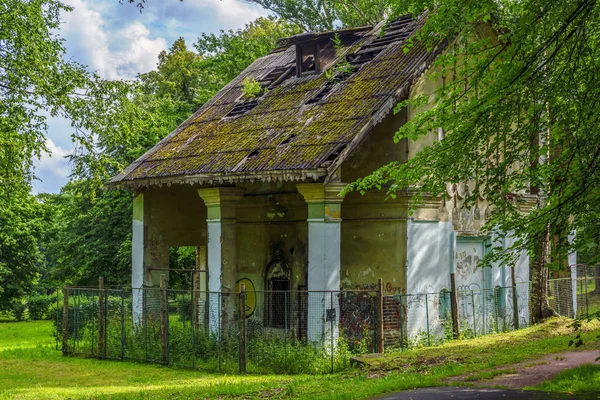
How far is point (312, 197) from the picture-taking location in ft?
55.6

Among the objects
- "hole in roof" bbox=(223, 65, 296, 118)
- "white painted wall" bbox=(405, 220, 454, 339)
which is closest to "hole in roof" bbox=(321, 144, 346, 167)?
"white painted wall" bbox=(405, 220, 454, 339)

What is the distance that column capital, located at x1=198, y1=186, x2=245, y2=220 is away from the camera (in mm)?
19078

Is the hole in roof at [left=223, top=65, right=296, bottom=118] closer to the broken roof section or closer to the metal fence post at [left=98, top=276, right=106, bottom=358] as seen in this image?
the broken roof section

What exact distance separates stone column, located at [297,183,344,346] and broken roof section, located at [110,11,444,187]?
0.73m

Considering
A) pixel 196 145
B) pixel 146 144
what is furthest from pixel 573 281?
pixel 146 144

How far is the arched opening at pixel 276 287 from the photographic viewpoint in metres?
20.1

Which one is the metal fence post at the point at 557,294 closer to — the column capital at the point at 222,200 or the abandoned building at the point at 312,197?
the abandoned building at the point at 312,197

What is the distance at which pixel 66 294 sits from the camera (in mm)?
20406

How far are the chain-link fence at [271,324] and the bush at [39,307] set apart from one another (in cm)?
2944

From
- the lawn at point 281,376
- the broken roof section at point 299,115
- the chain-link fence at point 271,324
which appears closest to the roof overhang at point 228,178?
the broken roof section at point 299,115

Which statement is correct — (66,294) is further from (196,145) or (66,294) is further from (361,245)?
(361,245)

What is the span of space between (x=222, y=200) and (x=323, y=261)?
3697mm

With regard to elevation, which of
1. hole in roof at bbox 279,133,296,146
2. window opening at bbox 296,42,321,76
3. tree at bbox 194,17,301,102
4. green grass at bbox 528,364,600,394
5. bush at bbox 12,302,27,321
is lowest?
bush at bbox 12,302,27,321

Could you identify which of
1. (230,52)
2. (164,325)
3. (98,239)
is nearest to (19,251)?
(98,239)
